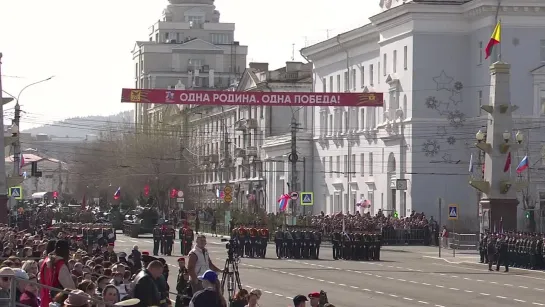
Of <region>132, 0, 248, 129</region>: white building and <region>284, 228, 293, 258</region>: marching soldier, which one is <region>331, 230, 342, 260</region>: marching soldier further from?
<region>132, 0, 248, 129</region>: white building

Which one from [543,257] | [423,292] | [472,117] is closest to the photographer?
[423,292]

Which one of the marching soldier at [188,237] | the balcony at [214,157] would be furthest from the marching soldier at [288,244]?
the balcony at [214,157]

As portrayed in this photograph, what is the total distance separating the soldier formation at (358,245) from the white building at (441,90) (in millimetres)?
19481

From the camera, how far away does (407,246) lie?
69812 millimetres

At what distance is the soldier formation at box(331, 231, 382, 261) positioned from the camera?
5638cm

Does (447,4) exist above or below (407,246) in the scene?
above

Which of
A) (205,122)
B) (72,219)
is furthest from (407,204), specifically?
(205,122)

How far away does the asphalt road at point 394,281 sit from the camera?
34531 millimetres

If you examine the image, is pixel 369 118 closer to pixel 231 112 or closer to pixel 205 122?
pixel 231 112

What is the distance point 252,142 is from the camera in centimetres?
11506

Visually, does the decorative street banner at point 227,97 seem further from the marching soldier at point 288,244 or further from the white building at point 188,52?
the white building at point 188,52

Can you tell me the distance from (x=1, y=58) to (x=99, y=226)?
8444mm

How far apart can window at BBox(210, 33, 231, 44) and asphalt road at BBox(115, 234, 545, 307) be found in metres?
115

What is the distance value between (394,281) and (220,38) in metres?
133
